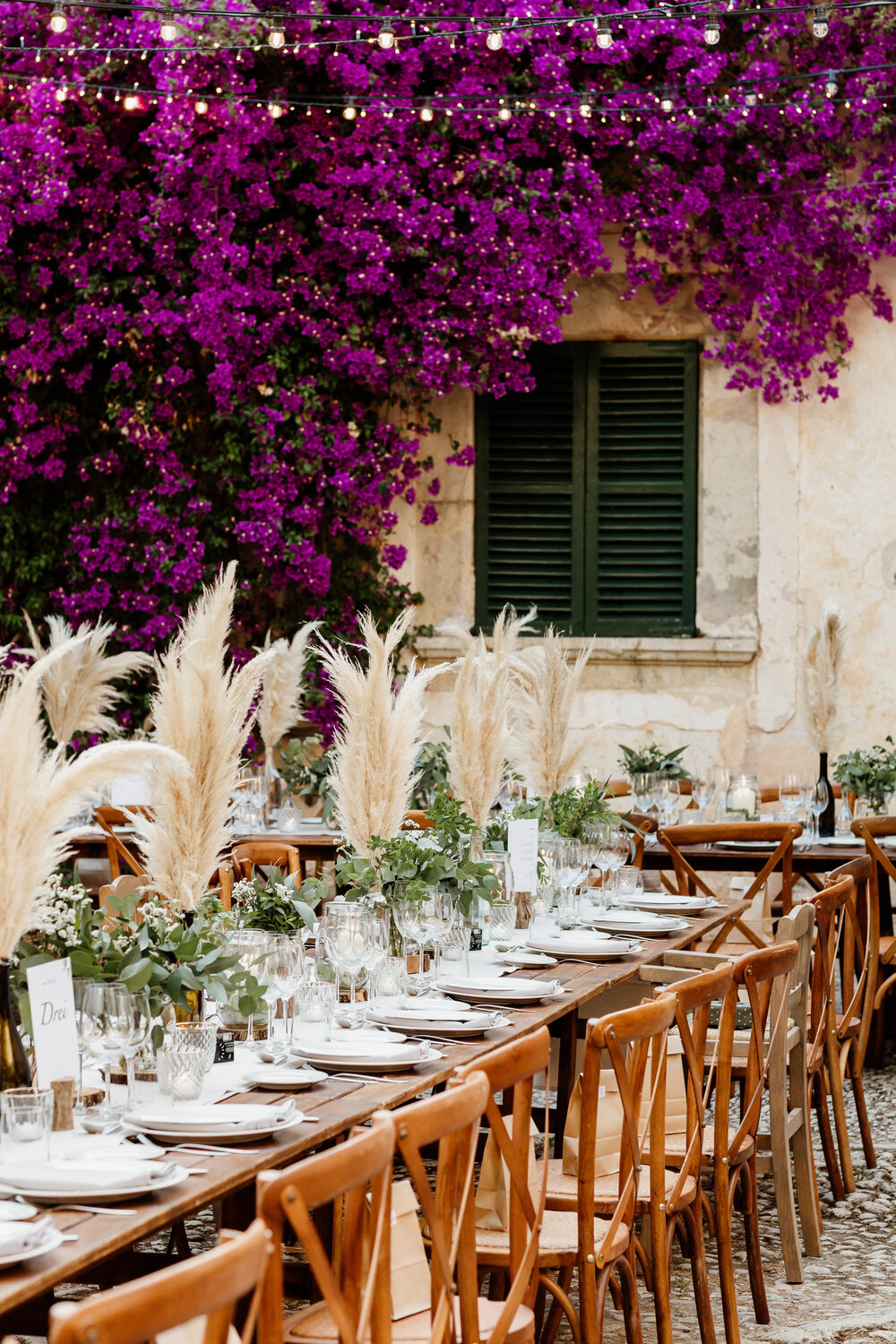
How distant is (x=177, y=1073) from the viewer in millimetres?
2521

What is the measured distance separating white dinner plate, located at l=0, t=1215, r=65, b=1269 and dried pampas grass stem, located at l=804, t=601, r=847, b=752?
5.49m

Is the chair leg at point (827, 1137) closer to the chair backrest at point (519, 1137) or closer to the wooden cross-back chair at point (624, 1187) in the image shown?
the wooden cross-back chair at point (624, 1187)

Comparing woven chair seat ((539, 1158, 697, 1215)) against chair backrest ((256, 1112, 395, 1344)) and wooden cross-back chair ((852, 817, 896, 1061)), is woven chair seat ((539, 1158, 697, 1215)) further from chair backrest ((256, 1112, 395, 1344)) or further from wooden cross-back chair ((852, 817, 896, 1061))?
wooden cross-back chair ((852, 817, 896, 1061))

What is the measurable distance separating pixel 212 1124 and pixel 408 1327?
438mm

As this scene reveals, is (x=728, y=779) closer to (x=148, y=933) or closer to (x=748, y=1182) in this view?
(x=748, y=1182)

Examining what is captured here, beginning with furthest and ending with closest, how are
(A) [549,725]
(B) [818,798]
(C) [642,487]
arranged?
1. (C) [642,487]
2. (B) [818,798]
3. (A) [549,725]

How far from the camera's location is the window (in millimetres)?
8719

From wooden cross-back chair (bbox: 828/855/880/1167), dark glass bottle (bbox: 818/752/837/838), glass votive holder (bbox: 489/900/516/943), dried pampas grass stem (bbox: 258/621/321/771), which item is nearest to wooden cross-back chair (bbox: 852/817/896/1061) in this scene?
wooden cross-back chair (bbox: 828/855/880/1167)

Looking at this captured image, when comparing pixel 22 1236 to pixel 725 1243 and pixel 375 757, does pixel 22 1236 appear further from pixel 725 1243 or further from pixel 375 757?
pixel 375 757

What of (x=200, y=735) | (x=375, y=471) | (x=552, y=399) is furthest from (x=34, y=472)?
(x=200, y=735)

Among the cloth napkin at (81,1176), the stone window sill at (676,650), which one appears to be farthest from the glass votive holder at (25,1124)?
the stone window sill at (676,650)

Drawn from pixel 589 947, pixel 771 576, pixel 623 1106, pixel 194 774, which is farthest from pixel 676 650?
pixel 623 1106

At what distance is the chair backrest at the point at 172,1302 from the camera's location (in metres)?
1.38

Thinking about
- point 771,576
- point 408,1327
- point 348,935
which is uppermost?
point 771,576
